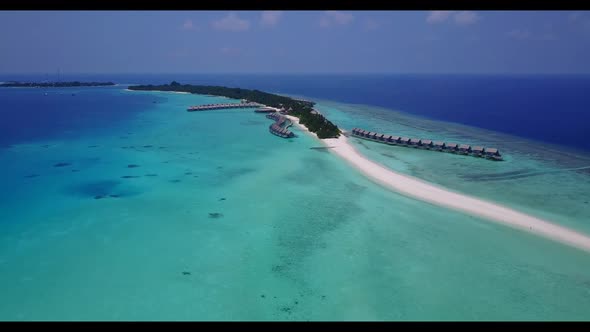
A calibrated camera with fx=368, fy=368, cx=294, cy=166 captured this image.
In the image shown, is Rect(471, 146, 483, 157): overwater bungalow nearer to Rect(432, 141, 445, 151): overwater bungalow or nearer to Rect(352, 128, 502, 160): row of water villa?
Rect(352, 128, 502, 160): row of water villa

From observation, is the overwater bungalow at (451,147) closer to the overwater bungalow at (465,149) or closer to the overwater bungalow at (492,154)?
the overwater bungalow at (465,149)

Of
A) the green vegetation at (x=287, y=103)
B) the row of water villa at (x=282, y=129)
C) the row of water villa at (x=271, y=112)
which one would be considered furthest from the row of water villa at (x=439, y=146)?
the row of water villa at (x=271, y=112)

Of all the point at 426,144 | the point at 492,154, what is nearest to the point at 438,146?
the point at 426,144

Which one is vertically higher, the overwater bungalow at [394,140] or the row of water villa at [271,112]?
the row of water villa at [271,112]

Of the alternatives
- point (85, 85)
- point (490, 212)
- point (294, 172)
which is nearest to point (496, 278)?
point (490, 212)

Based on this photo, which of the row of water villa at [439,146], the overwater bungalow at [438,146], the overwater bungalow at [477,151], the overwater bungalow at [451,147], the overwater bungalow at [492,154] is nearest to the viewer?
the overwater bungalow at [492,154]

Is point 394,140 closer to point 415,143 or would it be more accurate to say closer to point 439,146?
point 415,143

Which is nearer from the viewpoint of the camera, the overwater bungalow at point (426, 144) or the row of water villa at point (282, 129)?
the overwater bungalow at point (426, 144)

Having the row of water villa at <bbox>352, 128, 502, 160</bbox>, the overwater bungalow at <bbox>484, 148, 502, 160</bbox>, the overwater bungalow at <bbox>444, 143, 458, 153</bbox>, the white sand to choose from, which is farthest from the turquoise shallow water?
the overwater bungalow at <bbox>444, 143, 458, 153</bbox>
